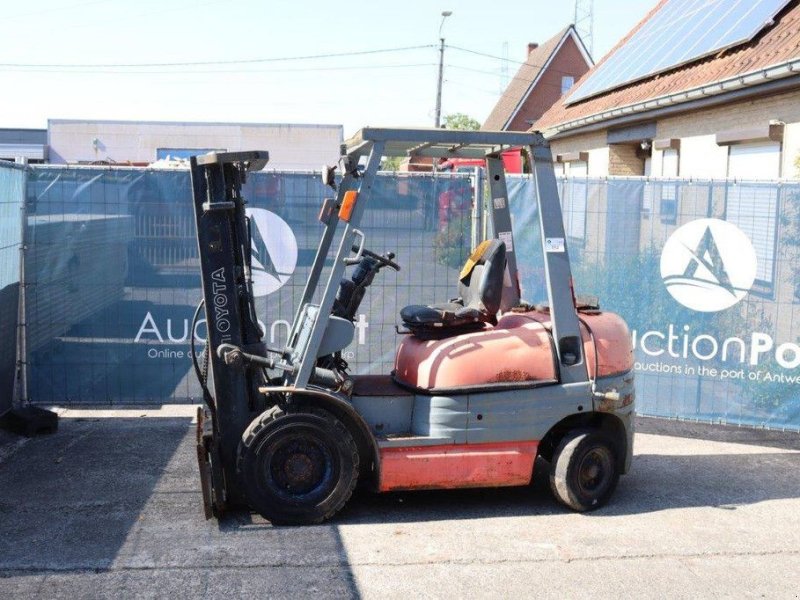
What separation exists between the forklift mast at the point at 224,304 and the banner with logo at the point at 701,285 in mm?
3816

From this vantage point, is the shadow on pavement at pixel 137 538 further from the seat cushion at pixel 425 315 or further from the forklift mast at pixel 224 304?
the seat cushion at pixel 425 315

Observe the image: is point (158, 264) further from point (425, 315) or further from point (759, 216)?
point (759, 216)

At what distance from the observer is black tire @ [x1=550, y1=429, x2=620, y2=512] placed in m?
6.46

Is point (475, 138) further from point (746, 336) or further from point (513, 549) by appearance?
point (746, 336)

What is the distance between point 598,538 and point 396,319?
383 centimetres

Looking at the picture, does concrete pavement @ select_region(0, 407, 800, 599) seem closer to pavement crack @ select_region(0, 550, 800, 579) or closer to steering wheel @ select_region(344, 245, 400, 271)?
pavement crack @ select_region(0, 550, 800, 579)

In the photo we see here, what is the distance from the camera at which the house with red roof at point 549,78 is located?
5088 cm

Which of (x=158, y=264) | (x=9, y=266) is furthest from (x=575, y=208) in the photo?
(x=9, y=266)

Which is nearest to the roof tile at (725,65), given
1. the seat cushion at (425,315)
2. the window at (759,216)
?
the window at (759,216)

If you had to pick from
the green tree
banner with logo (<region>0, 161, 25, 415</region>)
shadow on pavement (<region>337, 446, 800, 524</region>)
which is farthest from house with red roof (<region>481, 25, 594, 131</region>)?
shadow on pavement (<region>337, 446, 800, 524</region>)

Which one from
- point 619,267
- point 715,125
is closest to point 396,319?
point 619,267

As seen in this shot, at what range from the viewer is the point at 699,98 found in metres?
14.3

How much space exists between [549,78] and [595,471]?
47029 mm

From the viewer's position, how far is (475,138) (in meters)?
6.39
